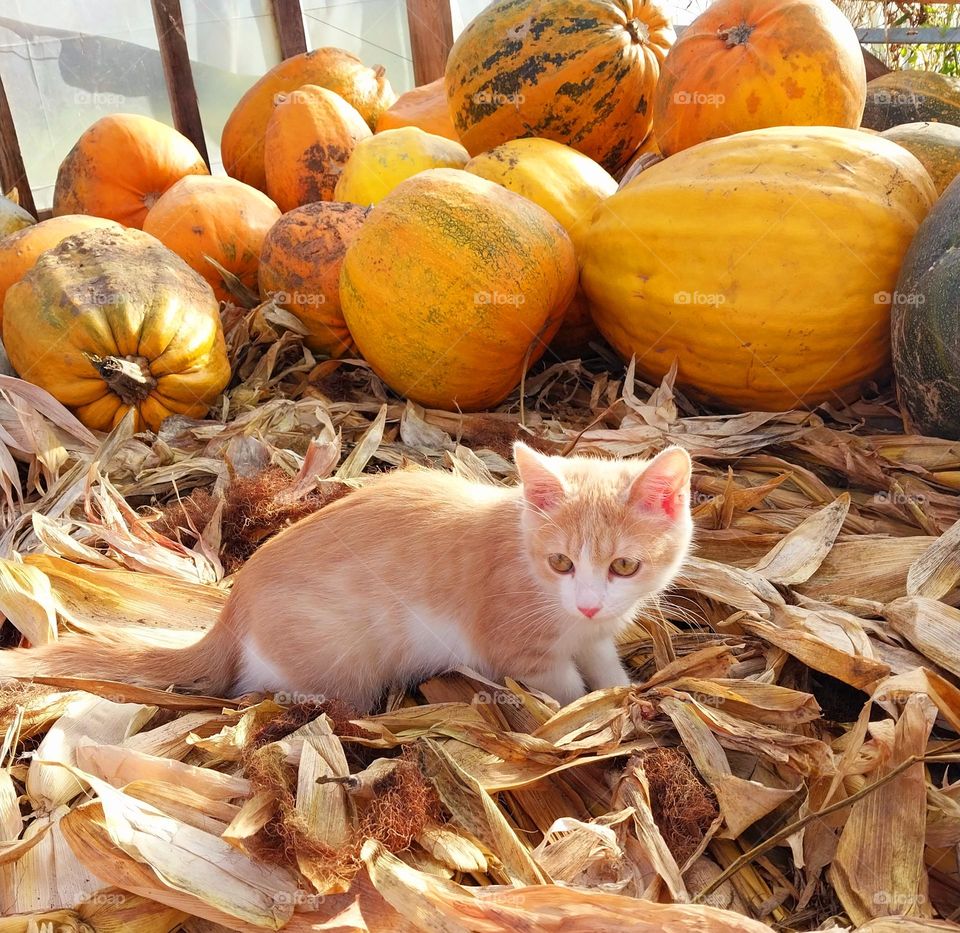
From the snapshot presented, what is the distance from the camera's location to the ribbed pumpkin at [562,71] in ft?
12.1

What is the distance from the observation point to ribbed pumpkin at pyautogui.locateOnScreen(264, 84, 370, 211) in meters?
4.31

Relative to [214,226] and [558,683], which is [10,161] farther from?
[558,683]

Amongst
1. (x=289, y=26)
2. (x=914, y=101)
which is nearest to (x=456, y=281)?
(x=914, y=101)

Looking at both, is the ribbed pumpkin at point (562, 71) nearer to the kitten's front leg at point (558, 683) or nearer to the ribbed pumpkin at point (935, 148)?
the ribbed pumpkin at point (935, 148)

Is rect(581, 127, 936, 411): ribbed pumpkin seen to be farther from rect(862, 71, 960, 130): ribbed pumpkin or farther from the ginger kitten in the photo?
rect(862, 71, 960, 130): ribbed pumpkin

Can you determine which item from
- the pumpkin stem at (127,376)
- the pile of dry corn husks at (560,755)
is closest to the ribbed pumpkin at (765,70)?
the pile of dry corn husks at (560,755)

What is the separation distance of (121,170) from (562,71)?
2.31m

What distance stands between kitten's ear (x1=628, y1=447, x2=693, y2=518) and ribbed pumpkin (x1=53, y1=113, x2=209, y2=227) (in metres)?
3.64

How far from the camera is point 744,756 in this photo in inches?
69.4

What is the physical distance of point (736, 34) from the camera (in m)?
3.27

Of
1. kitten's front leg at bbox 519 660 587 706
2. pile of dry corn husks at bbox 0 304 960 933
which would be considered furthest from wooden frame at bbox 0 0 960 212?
kitten's front leg at bbox 519 660 587 706

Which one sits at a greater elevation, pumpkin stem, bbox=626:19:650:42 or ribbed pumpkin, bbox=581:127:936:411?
pumpkin stem, bbox=626:19:650:42

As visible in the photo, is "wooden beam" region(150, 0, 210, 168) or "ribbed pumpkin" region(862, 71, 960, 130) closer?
"ribbed pumpkin" region(862, 71, 960, 130)

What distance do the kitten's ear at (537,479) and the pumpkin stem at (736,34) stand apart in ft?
7.05
